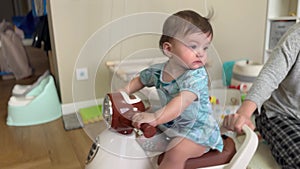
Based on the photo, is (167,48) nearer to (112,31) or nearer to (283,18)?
(112,31)

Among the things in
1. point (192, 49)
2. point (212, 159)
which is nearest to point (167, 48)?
point (192, 49)

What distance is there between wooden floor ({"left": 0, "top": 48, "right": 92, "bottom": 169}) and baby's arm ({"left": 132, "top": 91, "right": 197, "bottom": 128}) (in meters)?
0.80

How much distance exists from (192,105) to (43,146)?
110 centimetres

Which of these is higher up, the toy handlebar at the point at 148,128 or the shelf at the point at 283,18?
the shelf at the point at 283,18

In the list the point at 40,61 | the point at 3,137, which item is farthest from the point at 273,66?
the point at 40,61

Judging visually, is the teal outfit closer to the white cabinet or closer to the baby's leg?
the baby's leg

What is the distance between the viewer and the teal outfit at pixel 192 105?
0.75 meters

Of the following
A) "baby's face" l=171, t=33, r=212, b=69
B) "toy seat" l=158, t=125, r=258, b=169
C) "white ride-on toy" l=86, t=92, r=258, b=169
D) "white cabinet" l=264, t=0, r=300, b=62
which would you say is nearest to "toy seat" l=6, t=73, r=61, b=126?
"white ride-on toy" l=86, t=92, r=258, b=169

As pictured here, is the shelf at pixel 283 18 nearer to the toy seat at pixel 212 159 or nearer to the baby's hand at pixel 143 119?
the toy seat at pixel 212 159

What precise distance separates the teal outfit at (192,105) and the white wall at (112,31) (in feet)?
0.27

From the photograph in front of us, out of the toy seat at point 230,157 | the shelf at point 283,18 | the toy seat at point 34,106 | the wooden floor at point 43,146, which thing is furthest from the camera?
the shelf at point 283,18

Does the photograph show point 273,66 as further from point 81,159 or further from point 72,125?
point 72,125

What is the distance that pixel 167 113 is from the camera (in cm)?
71

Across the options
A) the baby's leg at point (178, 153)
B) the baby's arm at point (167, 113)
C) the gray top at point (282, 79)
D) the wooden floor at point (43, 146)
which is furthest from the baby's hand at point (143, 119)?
the wooden floor at point (43, 146)
